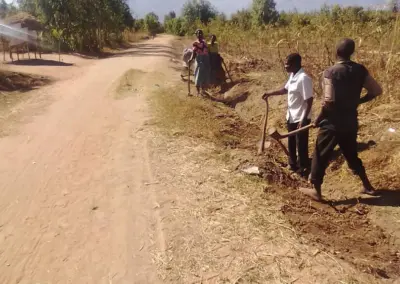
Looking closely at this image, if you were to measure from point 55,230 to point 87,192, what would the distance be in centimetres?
76

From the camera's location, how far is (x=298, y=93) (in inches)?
177

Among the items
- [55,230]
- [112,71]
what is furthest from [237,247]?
[112,71]

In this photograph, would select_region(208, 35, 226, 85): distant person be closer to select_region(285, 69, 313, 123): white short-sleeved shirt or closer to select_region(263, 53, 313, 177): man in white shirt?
select_region(263, 53, 313, 177): man in white shirt

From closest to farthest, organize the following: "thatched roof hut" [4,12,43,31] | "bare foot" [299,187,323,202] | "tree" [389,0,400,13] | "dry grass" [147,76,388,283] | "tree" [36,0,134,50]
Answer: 1. "dry grass" [147,76,388,283]
2. "bare foot" [299,187,323,202]
3. "tree" [389,0,400,13]
4. "thatched roof hut" [4,12,43,31]
5. "tree" [36,0,134,50]

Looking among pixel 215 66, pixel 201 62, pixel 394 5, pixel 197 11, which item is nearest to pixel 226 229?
pixel 394 5

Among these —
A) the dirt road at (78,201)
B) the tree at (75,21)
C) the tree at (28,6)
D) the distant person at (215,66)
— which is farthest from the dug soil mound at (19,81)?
the tree at (28,6)

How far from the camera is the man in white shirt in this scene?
4371 mm

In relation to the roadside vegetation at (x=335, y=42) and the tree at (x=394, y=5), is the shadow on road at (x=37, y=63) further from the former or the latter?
the tree at (x=394, y=5)

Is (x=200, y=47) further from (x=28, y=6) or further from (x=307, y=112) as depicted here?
(x=28, y=6)

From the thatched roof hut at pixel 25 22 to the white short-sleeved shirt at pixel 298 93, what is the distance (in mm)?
17137

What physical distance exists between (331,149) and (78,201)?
104 inches

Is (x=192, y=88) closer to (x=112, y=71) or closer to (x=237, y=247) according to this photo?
(x=112, y=71)

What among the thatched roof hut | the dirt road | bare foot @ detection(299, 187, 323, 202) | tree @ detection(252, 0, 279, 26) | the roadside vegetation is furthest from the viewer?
tree @ detection(252, 0, 279, 26)

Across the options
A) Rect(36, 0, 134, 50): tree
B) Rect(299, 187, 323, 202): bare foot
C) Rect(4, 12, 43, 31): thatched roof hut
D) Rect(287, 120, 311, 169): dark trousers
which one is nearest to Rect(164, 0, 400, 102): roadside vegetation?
Rect(287, 120, 311, 169): dark trousers
